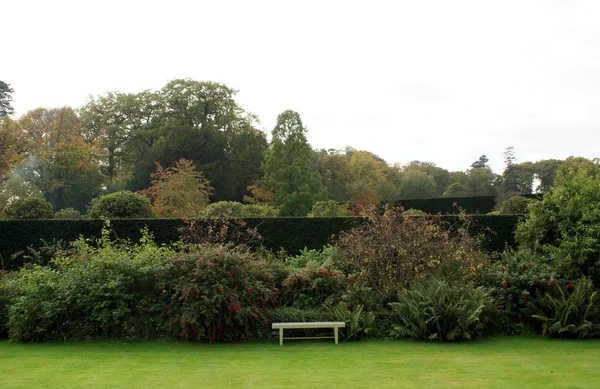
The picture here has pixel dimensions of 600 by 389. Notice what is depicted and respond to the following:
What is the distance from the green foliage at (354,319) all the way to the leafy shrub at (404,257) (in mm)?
1046

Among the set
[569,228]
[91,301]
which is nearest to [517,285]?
[569,228]

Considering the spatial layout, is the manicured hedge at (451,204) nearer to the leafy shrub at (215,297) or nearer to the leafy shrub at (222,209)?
the leafy shrub at (222,209)

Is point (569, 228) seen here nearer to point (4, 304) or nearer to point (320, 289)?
point (320, 289)

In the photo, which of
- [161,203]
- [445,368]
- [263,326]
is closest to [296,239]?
[263,326]

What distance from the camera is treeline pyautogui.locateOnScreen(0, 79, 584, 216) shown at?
3366 cm

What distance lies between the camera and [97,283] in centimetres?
981

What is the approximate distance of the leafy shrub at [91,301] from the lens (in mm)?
9484

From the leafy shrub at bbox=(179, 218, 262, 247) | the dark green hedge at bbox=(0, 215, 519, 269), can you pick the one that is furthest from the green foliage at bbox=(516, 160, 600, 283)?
the leafy shrub at bbox=(179, 218, 262, 247)

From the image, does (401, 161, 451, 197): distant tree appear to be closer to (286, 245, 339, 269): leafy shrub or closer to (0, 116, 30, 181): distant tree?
(0, 116, 30, 181): distant tree

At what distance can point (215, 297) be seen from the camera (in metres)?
9.20

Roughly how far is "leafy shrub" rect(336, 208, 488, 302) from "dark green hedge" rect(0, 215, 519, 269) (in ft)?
16.9

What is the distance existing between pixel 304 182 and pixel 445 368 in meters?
26.4

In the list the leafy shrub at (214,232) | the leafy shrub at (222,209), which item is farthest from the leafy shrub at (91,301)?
the leafy shrub at (222,209)

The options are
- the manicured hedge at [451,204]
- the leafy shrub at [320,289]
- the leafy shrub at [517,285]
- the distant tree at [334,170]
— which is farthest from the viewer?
the distant tree at [334,170]
